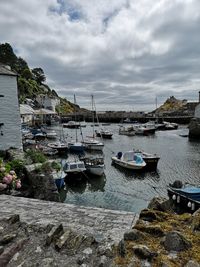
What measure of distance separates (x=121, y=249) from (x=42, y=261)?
1507mm

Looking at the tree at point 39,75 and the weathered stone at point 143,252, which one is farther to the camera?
the tree at point 39,75

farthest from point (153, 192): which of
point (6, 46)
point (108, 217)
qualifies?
point (6, 46)

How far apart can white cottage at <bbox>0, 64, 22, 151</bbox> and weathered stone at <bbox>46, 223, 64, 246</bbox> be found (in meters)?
15.2

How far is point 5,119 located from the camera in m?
19.5

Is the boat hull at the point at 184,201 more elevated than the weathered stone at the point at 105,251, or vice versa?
the weathered stone at the point at 105,251

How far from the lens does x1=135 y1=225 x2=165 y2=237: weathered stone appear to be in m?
4.92

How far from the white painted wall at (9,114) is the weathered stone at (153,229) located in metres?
16.6

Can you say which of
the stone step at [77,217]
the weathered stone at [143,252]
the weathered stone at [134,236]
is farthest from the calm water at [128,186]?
the weathered stone at [143,252]

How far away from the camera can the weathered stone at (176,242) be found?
14.3 ft

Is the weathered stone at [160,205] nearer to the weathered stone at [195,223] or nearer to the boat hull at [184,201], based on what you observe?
the weathered stone at [195,223]

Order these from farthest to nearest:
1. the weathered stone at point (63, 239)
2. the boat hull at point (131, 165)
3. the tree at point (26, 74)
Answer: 1. the tree at point (26, 74)
2. the boat hull at point (131, 165)
3. the weathered stone at point (63, 239)

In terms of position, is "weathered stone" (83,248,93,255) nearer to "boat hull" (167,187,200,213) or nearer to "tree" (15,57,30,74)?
"boat hull" (167,187,200,213)

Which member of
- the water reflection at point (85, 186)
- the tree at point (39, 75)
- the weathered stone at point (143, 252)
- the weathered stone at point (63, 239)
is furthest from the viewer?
the tree at point (39, 75)

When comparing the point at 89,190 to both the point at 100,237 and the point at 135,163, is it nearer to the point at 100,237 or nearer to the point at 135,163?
the point at 135,163
